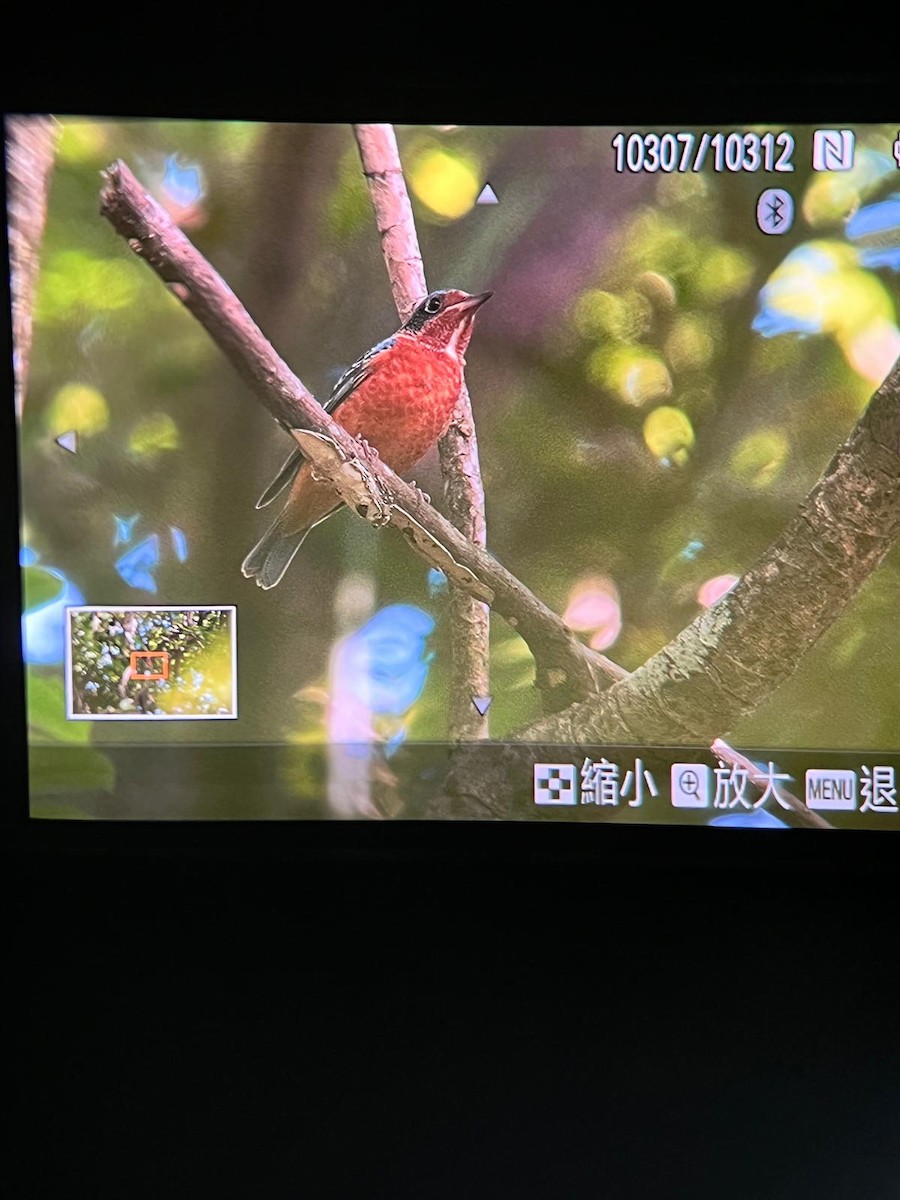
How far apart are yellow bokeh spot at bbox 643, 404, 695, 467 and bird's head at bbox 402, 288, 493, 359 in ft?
1.18

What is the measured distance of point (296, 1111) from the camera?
5.87 ft

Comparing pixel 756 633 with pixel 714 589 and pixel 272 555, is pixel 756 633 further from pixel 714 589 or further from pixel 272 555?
pixel 272 555

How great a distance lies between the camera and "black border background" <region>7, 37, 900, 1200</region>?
175 centimetres

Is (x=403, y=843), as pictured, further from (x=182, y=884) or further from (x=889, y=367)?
(x=889, y=367)

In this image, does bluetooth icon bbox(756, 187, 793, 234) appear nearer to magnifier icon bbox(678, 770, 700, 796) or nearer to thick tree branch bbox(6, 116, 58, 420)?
magnifier icon bbox(678, 770, 700, 796)

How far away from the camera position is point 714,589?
1678mm

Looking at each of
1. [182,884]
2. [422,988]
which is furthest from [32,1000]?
[422,988]

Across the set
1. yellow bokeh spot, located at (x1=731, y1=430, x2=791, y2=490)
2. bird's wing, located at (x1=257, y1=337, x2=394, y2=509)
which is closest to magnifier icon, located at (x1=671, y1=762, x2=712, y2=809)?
yellow bokeh spot, located at (x1=731, y1=430, x2=791, y2=490)

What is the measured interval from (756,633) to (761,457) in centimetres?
31

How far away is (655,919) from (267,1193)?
90cm

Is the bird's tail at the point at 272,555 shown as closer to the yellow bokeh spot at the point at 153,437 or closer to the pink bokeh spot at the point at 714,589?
the yellow bokeh spot at the point at 153,437

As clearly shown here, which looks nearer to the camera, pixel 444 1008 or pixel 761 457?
pixel 761 457

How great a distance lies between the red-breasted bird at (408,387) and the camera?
1.66 m

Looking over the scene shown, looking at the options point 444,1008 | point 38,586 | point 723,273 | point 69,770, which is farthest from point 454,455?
point 444,1008
